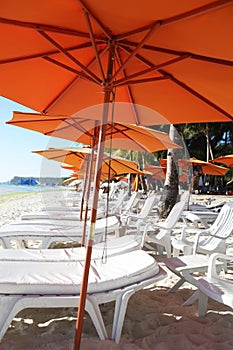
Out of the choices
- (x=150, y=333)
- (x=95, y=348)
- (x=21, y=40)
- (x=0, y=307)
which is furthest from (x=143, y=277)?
(x=21, y=40)

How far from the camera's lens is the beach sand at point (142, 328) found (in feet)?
7.39

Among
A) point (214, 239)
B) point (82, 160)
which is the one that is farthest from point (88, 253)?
point (82, 160)

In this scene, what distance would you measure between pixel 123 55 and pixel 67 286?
1.94 metres

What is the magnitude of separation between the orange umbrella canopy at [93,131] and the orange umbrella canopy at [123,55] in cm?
66

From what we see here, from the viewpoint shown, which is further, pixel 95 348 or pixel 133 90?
pixel 133 90

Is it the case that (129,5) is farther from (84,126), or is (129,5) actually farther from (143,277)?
(84,126)

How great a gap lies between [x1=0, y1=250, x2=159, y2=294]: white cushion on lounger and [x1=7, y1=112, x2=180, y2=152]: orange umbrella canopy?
2.26 meters

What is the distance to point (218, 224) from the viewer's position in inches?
191

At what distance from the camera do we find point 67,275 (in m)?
2.51

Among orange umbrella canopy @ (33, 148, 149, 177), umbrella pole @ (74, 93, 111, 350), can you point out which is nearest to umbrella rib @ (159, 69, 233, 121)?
umbrella pole @ (74, 93, 111, 350)

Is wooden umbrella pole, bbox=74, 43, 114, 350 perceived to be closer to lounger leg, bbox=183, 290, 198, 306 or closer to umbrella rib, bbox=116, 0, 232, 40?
umbrella rib, bbox=116, 0, 232, 40

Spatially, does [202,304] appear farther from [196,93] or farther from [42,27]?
[42,27]

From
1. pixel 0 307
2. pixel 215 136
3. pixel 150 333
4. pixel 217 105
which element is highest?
pixel 215 136

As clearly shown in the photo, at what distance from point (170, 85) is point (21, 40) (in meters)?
1.46
